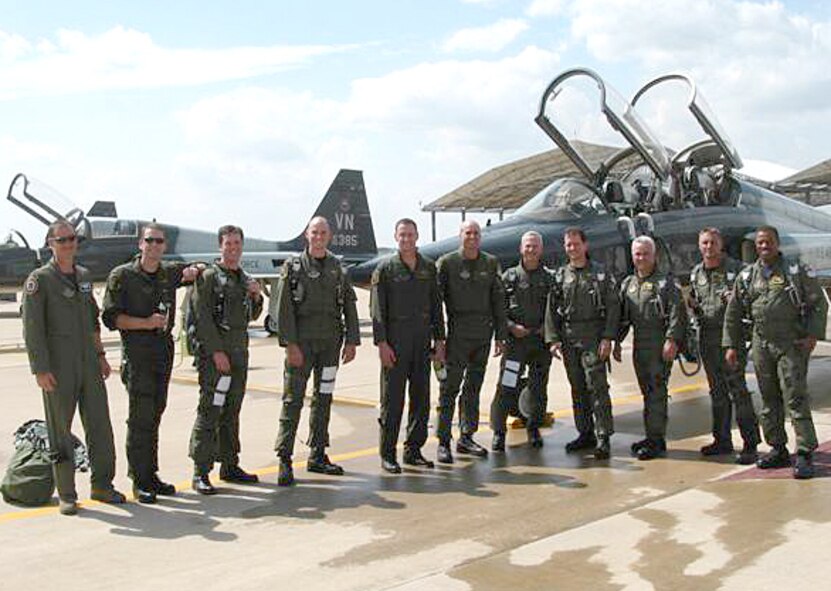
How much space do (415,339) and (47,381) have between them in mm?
2422

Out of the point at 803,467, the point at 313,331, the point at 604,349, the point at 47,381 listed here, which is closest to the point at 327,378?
the point at 313,331

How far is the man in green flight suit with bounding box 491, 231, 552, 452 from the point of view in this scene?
693 cm

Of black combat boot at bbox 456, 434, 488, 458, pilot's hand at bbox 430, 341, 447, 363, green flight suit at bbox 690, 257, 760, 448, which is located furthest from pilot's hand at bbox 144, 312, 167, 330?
green flight suit at bbox 690, 257, 760, 448

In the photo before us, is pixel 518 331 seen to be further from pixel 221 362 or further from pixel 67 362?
pixel 67 362

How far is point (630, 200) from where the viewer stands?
1081 centimetres

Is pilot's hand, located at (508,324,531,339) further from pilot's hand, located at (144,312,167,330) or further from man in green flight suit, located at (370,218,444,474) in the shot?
pilot's hand, located at (144,312,167,330)

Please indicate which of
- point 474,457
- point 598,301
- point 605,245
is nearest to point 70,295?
point 474,457

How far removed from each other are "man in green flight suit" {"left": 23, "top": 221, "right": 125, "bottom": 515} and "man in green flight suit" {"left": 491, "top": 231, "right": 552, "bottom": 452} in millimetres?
2895

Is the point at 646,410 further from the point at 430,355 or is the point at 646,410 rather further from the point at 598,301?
the point at 430,355

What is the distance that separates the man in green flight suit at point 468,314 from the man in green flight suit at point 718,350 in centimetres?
149

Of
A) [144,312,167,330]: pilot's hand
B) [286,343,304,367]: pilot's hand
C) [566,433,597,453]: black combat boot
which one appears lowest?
[566,433,597,453]: black combat boot

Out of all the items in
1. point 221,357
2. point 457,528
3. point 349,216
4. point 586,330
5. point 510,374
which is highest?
point 349,216

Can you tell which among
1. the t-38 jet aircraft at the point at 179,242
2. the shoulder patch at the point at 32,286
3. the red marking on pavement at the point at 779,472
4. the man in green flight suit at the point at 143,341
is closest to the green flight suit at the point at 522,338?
the red marking on pavement at the point at 779,472

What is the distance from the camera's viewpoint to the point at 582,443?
22.5ft
